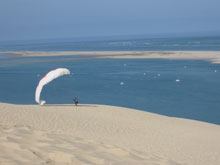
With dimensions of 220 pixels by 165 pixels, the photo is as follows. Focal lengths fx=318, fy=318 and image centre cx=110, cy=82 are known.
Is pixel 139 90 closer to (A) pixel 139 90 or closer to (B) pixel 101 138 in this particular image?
(A) pixel 139 90

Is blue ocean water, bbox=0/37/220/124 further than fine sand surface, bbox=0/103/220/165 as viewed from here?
Yes

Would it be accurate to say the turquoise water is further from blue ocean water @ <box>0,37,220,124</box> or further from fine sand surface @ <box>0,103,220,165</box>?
fine sand surface @ <box>0,103,220,165</box>

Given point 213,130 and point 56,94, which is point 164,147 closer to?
point 213,130

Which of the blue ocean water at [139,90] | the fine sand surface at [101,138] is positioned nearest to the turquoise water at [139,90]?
the blue ocean water at [139,90]

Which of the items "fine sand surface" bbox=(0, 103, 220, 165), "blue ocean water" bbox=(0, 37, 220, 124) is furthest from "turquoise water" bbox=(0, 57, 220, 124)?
"fine sand surface" bbox=(0, 103, 220, 165)

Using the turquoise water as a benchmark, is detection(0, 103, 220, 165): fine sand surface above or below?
above

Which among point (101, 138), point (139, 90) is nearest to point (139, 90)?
point (139, 90)
